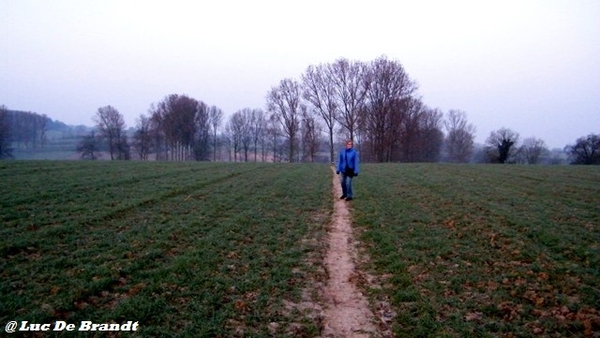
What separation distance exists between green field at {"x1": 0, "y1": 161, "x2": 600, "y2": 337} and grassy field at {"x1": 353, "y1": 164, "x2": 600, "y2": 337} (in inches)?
1.3

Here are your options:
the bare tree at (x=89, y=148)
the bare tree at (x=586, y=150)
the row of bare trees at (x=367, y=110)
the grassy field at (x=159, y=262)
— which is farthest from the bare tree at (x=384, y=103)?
the bare tree at (x=89, y=148)

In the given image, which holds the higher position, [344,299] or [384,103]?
[384,103]

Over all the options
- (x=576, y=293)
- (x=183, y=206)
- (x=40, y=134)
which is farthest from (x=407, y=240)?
(x=40, y=134)

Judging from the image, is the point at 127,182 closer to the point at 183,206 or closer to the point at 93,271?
the point at 183,206

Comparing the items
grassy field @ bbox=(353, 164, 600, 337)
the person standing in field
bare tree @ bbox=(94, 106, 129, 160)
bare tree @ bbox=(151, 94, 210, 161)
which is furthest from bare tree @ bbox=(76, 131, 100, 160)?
grassy field @ bbox=(353, 164, 600, 337)

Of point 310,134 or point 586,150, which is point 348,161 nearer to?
point 310,134

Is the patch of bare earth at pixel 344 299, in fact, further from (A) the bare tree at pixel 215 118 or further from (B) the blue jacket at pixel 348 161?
(A) the bare tree at pixel 215 118

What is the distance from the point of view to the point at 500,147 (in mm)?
67375

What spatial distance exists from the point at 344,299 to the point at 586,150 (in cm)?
8949

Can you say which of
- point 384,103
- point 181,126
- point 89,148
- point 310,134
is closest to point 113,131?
point 89,148

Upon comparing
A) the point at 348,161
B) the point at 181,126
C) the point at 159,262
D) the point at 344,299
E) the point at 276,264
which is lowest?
the point at 344,299

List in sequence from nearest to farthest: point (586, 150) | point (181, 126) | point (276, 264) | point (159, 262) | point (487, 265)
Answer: point (159, 262)
point (487, 265)
point (276, 264)
point (586, 150)
point (181, 126)

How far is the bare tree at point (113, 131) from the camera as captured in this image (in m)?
91.0

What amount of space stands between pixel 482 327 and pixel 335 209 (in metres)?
9.33
